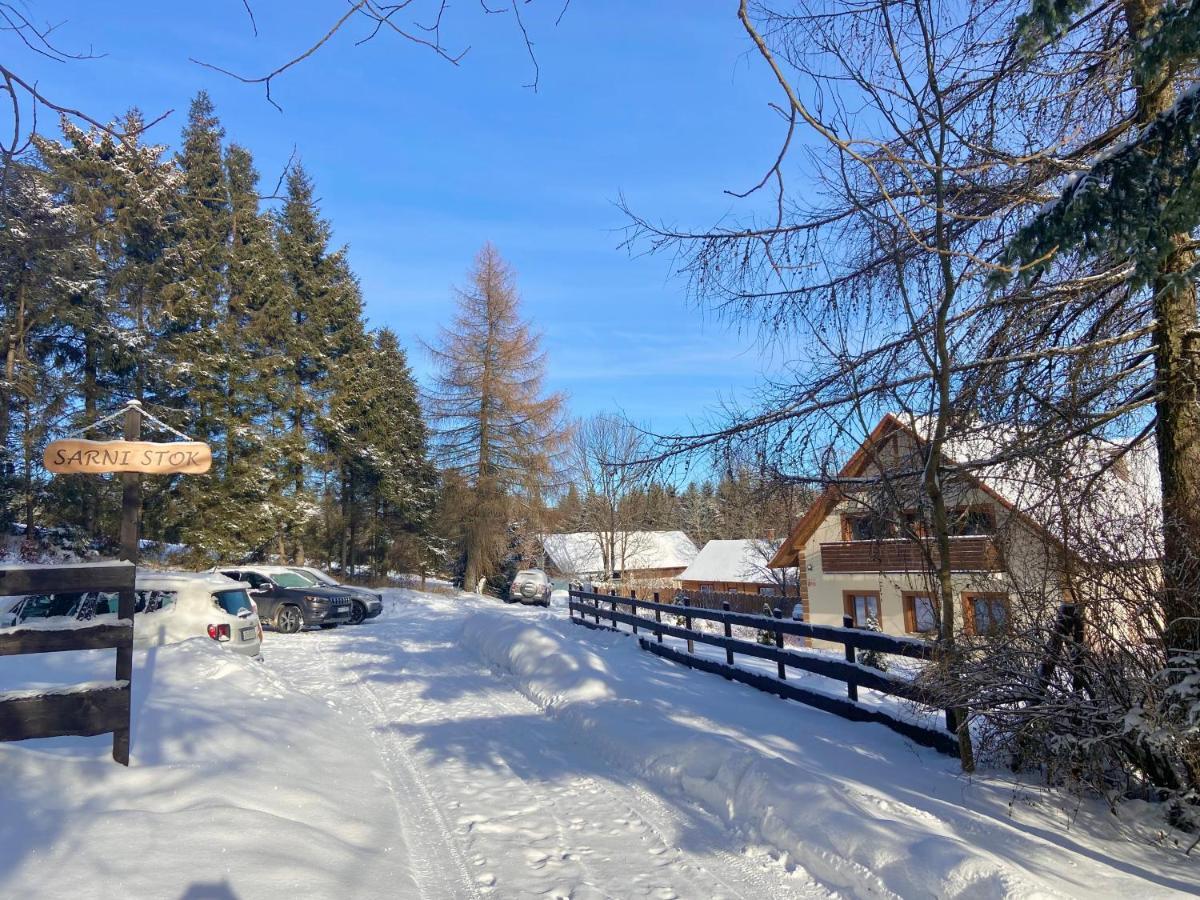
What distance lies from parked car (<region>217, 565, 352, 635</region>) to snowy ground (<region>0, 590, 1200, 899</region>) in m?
10.0

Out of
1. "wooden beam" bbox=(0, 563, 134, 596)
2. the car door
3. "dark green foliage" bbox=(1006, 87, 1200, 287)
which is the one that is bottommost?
the car door

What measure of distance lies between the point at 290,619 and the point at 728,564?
3113cm

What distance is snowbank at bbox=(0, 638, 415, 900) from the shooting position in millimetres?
3555

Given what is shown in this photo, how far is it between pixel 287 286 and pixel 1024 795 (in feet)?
111

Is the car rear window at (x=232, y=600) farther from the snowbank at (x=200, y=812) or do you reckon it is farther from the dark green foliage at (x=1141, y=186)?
the dark green foliage at (x=1141, y=186)

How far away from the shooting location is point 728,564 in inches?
1800

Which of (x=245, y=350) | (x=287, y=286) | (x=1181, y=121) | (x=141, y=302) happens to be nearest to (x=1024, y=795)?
(x=1181, y=121)

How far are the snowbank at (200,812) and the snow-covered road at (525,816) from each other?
293mm

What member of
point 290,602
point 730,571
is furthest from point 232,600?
point 730,571

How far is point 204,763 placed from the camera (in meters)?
5.51

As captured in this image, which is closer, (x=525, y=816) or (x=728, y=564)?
(x=525, y=816)

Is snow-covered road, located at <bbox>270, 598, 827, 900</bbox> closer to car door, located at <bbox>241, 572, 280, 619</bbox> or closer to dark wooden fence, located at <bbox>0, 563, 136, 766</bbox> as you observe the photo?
dark wooden fence, located at <bbox>0, 563, 136, 766</bbox>

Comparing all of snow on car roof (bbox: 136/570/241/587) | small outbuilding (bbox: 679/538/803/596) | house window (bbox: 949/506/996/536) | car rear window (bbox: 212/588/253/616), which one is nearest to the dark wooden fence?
house window (bbox: 949/506/996/536)

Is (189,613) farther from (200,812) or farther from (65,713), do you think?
(200,812)
